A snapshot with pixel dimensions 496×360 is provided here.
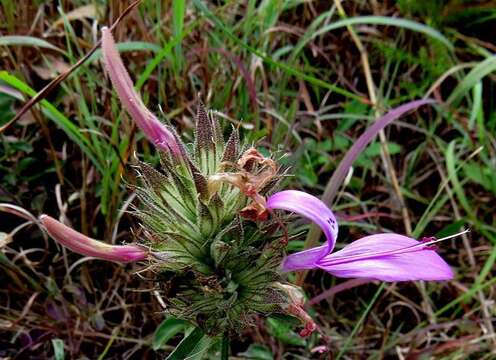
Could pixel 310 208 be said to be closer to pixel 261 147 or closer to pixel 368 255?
pixel 368 255

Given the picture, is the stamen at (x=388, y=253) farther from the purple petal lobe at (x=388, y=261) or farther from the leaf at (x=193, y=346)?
the leaf at (x=193, y=346)

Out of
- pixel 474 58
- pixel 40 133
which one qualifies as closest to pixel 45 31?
pixel 40 133

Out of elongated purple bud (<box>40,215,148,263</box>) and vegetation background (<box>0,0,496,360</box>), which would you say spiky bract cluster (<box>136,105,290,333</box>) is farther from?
vegetation background (<box>0,0,496,360</box>)

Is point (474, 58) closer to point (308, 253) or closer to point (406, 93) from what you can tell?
point (406, 93)

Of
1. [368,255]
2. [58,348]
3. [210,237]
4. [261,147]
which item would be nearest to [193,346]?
[210,237]

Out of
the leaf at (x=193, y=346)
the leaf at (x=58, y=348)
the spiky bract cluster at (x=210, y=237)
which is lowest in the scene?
the leaf at (x=58, y=348)

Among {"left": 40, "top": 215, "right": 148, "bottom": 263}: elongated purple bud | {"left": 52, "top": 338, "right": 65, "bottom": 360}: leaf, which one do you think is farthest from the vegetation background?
{"left": 40, "top": 215, "right": 148, "bottom": 263}: elongated purple bud

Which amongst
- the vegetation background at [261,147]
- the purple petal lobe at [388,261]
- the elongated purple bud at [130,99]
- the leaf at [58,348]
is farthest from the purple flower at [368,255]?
the leaf at [58,348]
